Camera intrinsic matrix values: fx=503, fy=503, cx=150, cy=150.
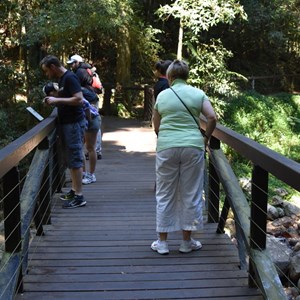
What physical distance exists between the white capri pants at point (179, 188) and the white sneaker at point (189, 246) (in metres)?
0.17

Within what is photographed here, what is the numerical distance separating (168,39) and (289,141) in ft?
21.5

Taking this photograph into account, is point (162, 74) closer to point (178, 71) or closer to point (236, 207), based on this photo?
point (178, 71)

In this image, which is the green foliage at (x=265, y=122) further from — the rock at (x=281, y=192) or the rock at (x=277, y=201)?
the rock at (x=277, y=201)

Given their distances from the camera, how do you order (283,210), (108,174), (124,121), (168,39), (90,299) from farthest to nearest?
1. (168,39)
2. (124,121)
3. (283,210)
4. (108,174)
5. (90,299)

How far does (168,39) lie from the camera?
20.0 metres

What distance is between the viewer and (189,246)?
4.16 metres

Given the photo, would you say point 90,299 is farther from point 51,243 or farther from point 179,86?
point 179,86

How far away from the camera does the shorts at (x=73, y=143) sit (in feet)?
17.3

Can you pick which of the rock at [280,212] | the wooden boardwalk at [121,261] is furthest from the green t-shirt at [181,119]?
the rock at [280,212]

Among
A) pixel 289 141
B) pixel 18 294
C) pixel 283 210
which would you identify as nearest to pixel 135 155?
pixel 283 210

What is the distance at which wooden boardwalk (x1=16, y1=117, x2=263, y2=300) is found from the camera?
11.2ft

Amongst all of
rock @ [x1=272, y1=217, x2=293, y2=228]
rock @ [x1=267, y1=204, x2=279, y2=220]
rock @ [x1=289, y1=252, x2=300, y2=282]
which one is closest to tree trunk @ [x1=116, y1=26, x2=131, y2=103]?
rock @ [x1=267, y1=204, x2=279, y2=220]

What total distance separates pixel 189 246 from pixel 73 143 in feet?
5.93

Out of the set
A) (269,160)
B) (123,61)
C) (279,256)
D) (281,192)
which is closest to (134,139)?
(281,192)
